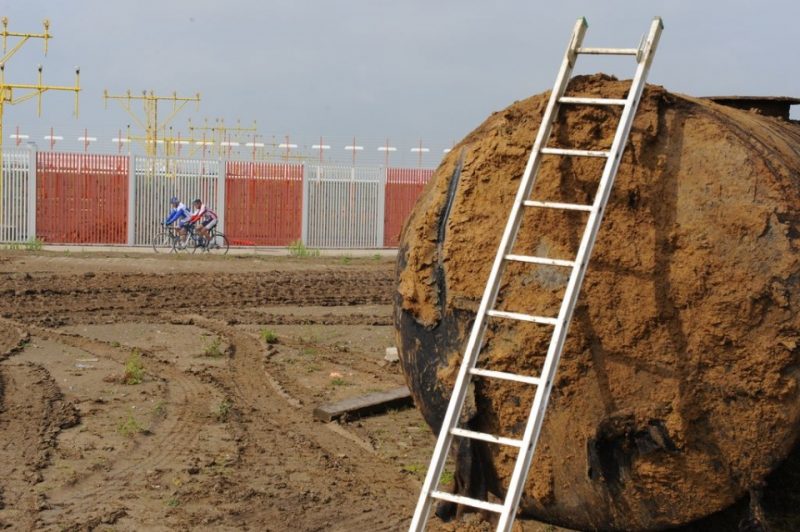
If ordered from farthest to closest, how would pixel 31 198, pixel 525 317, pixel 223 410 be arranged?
pixel 31 198, pixel 223 410, pixel 525 317

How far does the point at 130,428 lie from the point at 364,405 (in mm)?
1739

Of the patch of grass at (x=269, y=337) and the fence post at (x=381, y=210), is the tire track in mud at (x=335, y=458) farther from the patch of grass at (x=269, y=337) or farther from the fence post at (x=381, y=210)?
the fence post at (x=381, y=210)

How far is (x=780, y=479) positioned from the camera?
506cm

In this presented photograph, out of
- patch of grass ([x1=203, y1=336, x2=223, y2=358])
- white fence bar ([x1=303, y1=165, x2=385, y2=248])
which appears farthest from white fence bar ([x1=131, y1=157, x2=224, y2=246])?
patch of grass ([x1=203, y1=336, x2=223, y2=358])

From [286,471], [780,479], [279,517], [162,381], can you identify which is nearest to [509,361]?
[780,479]

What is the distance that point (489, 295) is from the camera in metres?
4.44

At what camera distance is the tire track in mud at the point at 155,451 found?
6.13m

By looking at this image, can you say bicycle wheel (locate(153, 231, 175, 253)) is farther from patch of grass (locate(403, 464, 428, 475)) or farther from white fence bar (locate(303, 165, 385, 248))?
patch of grass (locate(403, 464, 428, 475))

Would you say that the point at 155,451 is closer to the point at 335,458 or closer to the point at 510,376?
the point at 335,458

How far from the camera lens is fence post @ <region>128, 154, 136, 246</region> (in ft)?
82.4

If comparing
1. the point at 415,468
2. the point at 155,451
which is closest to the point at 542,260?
the point at 415,468

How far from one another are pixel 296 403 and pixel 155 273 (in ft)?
30.8

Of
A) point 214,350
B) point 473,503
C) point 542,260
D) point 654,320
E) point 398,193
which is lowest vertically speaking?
point 214,350

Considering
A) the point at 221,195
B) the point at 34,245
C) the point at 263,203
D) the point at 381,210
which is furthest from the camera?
the point at 381,210
